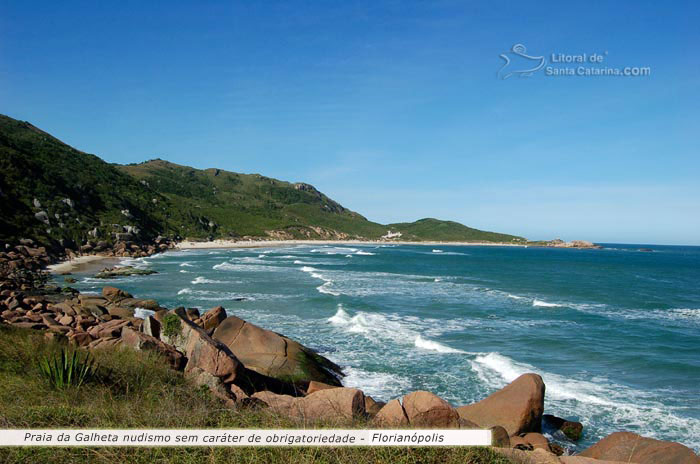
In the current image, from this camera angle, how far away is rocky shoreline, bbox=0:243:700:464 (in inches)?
310

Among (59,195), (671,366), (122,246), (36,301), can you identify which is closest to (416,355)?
(671,366)

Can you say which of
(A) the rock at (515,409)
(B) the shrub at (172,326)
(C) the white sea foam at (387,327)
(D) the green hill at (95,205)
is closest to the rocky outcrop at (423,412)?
(A) the rock at (515,409)

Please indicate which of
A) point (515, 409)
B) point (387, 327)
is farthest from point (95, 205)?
point (515, 409)

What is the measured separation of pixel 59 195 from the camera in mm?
61281

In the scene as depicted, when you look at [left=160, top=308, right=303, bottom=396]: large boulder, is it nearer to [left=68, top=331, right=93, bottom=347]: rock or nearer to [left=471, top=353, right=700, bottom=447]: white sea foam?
[left=68, top=331, right=93, bottom=347]: rock

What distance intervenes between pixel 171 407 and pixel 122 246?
63996 mm

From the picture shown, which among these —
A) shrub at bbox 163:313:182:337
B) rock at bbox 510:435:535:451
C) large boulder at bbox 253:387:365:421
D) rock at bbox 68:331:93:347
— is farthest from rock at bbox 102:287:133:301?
rock at bbox 510:435:535:451

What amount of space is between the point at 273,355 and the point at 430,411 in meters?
7.52

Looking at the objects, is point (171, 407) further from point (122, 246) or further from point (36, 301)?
point (122, 246)

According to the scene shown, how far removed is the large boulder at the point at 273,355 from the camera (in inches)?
535

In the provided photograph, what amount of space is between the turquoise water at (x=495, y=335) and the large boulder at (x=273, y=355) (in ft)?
4.76

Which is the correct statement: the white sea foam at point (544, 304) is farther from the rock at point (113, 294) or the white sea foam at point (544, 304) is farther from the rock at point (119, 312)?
the rock at point (113, 294)

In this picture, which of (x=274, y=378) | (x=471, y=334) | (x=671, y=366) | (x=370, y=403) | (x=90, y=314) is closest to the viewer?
(x=370, y=403)
